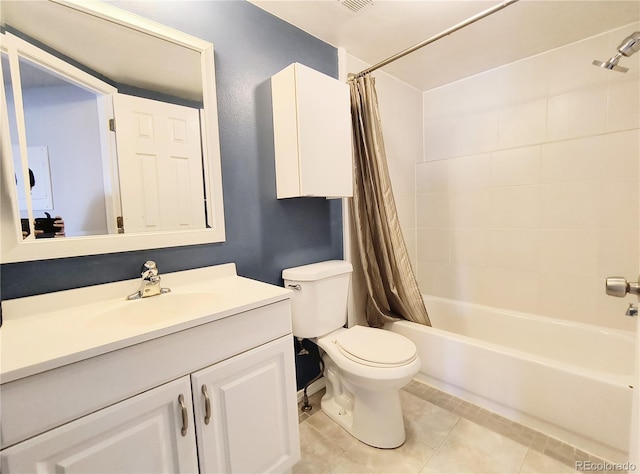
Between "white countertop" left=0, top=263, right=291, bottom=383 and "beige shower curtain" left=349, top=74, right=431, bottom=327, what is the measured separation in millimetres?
921

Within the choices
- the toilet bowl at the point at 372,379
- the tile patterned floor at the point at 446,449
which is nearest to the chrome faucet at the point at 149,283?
the toilet bowl at the point at 372,379

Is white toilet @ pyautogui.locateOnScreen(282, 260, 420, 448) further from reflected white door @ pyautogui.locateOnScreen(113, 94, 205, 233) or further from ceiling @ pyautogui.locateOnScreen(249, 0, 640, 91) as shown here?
ceiling @ pyautogui.locateOnScreen(249, 0, 640, 91)

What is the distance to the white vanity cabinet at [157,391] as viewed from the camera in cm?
64

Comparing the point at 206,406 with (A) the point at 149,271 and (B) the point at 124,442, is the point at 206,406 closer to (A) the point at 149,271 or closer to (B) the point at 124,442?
(B) the point at 124,442

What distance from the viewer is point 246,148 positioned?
1456 millimetres

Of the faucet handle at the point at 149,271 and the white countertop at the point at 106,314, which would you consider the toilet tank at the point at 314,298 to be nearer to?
the white countertop at the point at 106,314

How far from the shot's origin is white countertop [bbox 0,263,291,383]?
0.67 metres

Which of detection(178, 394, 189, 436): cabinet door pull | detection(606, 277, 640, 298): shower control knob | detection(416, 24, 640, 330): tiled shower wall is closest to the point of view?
detection(606, 277, 640, 298): shower control knob

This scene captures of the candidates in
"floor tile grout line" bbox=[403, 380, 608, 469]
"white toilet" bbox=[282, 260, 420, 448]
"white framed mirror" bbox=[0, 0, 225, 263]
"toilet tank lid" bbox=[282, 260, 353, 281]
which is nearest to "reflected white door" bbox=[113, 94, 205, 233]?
"white framed mirror" bbox=[0, 0, 225, 263]

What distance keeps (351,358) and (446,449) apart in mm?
610

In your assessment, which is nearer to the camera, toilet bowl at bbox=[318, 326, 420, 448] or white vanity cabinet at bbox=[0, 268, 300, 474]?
white vanity cabinet at bbox=[0, 268, 300, 474]

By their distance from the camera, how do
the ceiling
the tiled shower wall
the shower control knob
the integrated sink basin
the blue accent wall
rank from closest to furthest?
the shower control knob → the integrated sink basin → the blue accent wall → the ceiling → the tiled shower wall

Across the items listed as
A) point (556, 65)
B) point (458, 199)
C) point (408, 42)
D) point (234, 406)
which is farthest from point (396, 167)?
point (234, 406)

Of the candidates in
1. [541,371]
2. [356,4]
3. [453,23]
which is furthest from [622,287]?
[453,23]
